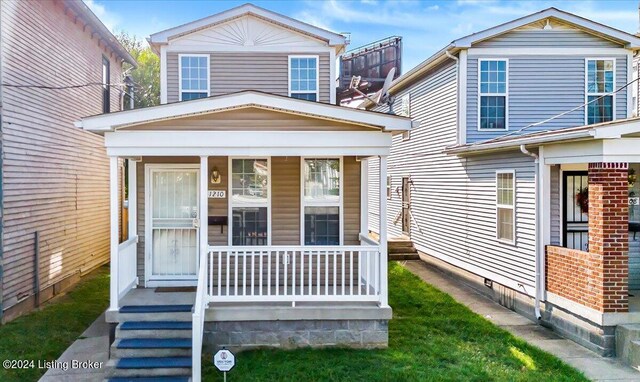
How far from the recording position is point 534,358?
264 inches

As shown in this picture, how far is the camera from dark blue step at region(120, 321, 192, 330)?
263 inches

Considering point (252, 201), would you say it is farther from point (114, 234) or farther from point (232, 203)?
point (114, 234)

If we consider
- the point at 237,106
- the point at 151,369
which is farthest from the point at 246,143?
the point at 151,369

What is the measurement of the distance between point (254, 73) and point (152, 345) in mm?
5423

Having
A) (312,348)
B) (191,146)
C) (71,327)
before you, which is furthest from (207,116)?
(71,327)

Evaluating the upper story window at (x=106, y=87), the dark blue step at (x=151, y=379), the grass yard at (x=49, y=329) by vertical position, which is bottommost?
the dark blue step at (x=151, y=379)

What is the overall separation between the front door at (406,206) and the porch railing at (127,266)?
→ 31.9ft

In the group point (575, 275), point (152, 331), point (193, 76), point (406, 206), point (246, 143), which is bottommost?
point (152, 331)

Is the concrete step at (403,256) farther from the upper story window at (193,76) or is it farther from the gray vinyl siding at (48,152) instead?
the gray vinyl siding at (48,152)

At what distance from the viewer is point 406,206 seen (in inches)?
637

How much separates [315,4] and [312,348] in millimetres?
18530

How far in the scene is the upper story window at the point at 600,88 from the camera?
38.9 feet

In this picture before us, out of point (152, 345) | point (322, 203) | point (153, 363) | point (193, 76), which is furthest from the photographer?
point (193, 76)

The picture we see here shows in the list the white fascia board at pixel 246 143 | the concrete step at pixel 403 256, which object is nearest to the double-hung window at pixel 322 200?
the white fascia board at pixel 246 143
